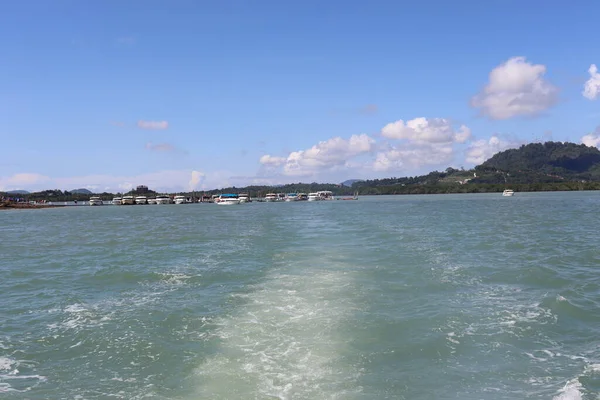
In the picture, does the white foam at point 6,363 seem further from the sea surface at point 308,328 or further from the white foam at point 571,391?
the white foam at point 571,391

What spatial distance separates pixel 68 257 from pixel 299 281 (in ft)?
61.2

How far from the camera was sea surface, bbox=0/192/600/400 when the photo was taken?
29.9 ft

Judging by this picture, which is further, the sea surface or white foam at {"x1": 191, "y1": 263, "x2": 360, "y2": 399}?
the sea surface

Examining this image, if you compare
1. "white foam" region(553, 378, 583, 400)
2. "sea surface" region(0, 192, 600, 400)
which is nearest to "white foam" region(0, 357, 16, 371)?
"sea surface" region(0, 192, 600, 400)

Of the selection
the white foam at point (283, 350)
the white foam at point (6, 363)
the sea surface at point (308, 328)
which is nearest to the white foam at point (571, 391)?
the sea surface at point (308, 328)

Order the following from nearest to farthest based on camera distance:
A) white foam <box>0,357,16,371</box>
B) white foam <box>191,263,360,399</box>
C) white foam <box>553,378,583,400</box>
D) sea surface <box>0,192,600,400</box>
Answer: white foam <box>553,378,583,400</box>
white foam <box>191,263,360,399</box>
sea surface <box>0,192,600,400</box>
white foam <box>0,357,16,371</box>

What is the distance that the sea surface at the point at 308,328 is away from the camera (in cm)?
911

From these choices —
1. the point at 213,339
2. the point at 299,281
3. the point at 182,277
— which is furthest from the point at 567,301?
the point at 182,277

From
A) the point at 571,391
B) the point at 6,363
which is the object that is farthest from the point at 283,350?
the point at 6,363

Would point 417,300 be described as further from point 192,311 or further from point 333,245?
point 333,245

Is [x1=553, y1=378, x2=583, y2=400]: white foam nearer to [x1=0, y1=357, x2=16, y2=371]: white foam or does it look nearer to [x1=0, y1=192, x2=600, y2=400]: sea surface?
[x1=0, y1=192, x2=600, y2=400]: sea surface

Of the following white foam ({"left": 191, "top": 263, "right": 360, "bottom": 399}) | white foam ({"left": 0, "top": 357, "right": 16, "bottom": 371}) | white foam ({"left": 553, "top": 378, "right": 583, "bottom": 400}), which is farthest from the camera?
white foam ({"left": 0, "top": 357, "right": 16, "bottom": 371})

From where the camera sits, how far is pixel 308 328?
12.5 metres

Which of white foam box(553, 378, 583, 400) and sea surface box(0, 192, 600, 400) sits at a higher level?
sea surface box(0, 192, 600, 400)
